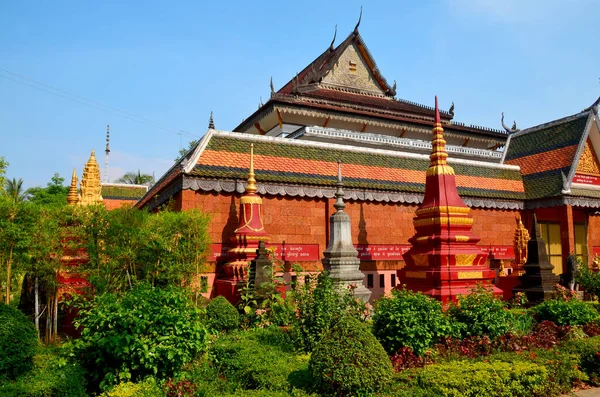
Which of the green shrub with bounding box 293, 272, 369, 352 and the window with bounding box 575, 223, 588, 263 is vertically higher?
the window with bounding box 575, 223, 588, 263

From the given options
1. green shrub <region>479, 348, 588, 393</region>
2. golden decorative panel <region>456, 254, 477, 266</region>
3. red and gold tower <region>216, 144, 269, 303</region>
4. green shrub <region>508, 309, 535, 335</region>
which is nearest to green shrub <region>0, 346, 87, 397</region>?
green shrub <region>479, 348, 588, 393</region>

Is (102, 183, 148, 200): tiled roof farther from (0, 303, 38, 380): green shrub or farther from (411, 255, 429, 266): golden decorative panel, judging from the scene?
(0, 303, 38, 380): green shrub

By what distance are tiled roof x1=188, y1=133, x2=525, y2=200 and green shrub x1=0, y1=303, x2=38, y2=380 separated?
7604 millimetres

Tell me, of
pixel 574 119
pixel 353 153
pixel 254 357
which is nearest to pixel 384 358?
pixel 254 357

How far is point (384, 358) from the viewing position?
18.9 ft

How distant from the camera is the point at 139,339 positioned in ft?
18.4

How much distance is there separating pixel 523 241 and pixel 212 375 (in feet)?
53.6

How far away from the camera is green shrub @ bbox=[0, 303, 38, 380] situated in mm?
5773

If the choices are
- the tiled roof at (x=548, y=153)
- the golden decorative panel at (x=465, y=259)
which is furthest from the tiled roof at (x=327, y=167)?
the golden decorative panel at (x=465, y=259)

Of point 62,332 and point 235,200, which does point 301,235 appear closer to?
point 235,200

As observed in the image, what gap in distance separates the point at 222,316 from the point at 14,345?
405 cm

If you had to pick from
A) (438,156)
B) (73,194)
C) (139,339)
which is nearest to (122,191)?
(73,194)

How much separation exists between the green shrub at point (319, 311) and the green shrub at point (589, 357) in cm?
349

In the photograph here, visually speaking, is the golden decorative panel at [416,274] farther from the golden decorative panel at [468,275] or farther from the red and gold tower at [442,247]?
the golden decorative panel at [468,275]
